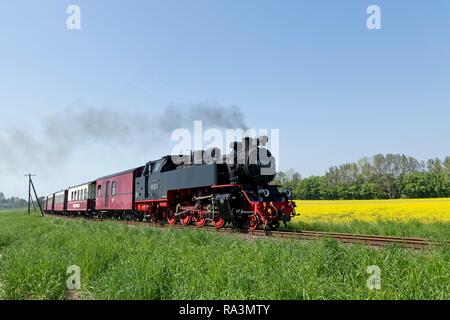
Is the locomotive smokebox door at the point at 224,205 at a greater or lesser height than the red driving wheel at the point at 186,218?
greater

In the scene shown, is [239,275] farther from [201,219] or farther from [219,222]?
[201,219]

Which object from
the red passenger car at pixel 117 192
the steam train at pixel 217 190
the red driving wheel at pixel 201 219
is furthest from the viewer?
the red passenger car at pixel 117 192

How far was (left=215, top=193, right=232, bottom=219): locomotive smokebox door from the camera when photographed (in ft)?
46.8

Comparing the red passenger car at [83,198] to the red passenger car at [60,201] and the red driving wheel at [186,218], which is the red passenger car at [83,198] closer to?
the red passenger car at [60,201]

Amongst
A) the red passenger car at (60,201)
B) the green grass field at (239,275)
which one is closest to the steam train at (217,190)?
the green grass field at (239,275)

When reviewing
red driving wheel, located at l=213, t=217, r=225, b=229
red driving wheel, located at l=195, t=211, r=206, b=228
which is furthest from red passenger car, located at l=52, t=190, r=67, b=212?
red driving wheel, located at l=213, t=217, r=225, b=229

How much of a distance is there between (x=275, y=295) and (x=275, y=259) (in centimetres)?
215

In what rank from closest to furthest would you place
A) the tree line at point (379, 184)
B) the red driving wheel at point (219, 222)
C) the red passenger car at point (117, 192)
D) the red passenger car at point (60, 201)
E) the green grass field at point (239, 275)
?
the green grass field at point (239, 275) → the red driving wheel at point (219, 222) → the red passenger car at point (117, 192) → the red passenger car at point (60, 201) → the tree line at point (379, 184)

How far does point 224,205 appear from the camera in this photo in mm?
14383

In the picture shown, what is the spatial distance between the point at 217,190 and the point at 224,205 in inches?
49.3

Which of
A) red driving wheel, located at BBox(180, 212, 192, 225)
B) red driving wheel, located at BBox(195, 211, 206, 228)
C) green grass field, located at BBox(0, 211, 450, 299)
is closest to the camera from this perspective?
green grass field, located at BBox(0, 211, 450, 299)

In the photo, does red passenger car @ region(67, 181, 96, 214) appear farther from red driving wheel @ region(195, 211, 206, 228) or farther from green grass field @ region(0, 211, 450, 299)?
green grass field @ region(0, 211, 450, 299)

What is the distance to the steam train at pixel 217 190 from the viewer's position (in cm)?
1425

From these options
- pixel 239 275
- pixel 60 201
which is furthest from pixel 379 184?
pixel 239 275
